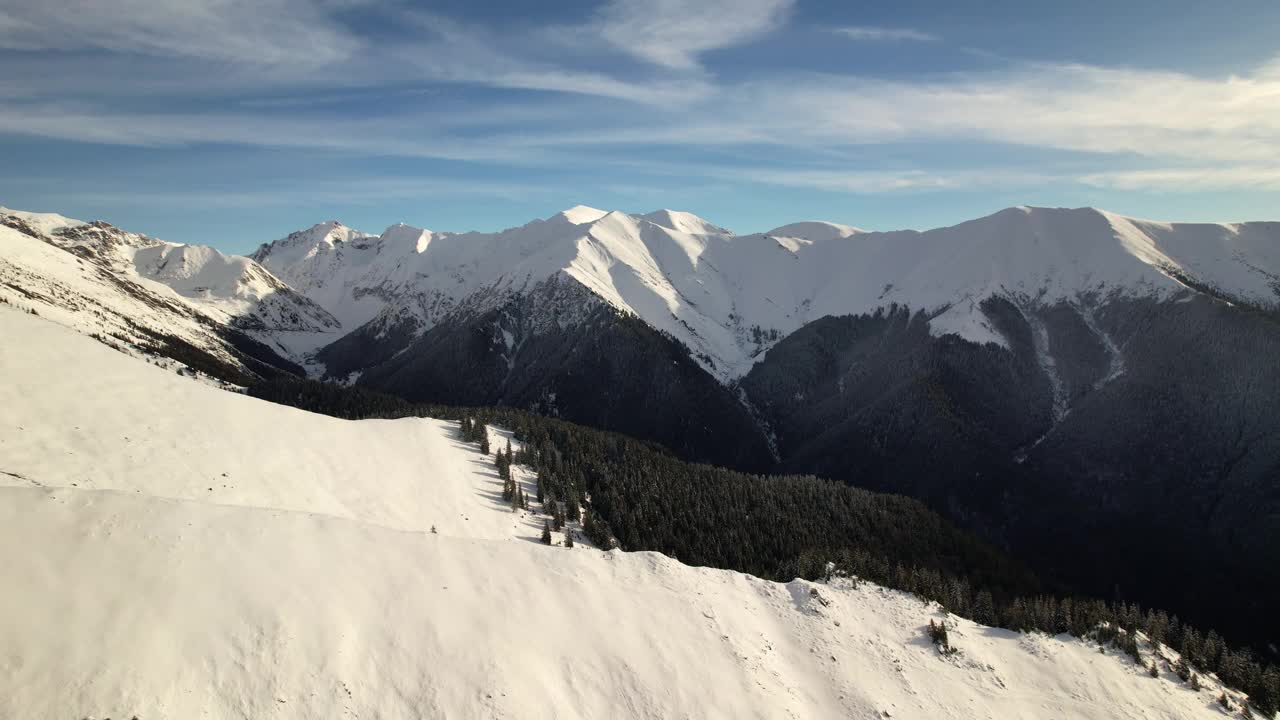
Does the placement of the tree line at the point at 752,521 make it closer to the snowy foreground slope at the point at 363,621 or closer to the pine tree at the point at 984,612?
the pine tree at the point at 984,612

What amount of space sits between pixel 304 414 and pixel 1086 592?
6702 inches

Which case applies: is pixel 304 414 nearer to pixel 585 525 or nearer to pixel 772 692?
pixel 585 525

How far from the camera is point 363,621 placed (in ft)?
116

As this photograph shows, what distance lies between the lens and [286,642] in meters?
32.2

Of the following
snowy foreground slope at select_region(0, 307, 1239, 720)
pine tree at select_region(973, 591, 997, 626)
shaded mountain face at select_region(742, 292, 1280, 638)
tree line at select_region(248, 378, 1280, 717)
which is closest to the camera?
snowy foreground slope at select_region(0, 307, 1239, 720)

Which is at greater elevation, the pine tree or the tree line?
the pine tree

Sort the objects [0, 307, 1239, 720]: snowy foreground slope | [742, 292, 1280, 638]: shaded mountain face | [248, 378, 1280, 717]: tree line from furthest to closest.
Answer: [742, 292, 1280, 638]: shaded mountain face → [248, 378, 1280, 717]: tree line → [0, 307, 1239, 720]: snowy foreground slope

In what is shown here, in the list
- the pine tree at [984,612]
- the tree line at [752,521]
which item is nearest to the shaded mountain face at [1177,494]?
the tree line at [752,521]

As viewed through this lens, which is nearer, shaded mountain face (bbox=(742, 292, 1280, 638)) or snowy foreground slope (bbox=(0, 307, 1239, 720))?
snowy foreground slope (bbox=(0, 307, 1239, 720))

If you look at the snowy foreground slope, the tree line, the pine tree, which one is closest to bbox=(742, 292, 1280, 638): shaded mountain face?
the tree line

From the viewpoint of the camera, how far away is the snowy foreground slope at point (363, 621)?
1153 inches

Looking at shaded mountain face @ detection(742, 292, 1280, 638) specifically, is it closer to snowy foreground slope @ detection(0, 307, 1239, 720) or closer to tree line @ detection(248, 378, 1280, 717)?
tree line @ detection(248, 378, 1280, 717)

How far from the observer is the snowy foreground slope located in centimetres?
2930

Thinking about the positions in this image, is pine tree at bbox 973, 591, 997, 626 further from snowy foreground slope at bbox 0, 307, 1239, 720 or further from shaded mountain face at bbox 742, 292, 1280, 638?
shaded mountain face at bbox 742, 292, 1280, 638
